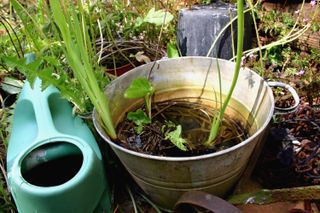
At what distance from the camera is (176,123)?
1249mm

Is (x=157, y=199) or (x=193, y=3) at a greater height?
(x=193, y=3)

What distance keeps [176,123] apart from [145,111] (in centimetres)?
13

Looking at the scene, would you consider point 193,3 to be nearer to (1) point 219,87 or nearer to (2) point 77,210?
(1) point 219,87

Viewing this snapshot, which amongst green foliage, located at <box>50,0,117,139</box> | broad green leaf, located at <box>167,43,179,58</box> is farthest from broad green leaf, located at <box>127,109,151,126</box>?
broad green leaf, located at <box>167,43,179,58</box>

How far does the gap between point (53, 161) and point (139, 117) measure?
328mm

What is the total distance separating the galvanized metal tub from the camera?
85 centimetres

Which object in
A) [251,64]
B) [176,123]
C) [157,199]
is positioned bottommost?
[157,199]

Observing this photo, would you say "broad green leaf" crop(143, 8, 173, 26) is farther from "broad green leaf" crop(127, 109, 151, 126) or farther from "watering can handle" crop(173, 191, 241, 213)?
"watering can handle" crop(173, 191, 241, 213)

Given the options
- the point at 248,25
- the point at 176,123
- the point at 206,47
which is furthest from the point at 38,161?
the point at 248,25

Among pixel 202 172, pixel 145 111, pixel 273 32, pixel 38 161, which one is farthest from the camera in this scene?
pixel 273 32

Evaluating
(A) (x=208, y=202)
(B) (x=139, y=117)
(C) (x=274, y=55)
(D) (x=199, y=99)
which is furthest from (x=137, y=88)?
(C) (x=274, y=55)

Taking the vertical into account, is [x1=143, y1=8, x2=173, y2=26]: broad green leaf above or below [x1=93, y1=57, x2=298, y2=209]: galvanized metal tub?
above

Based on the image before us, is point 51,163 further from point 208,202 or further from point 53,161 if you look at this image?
point 208,202

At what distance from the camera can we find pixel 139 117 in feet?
3.74
